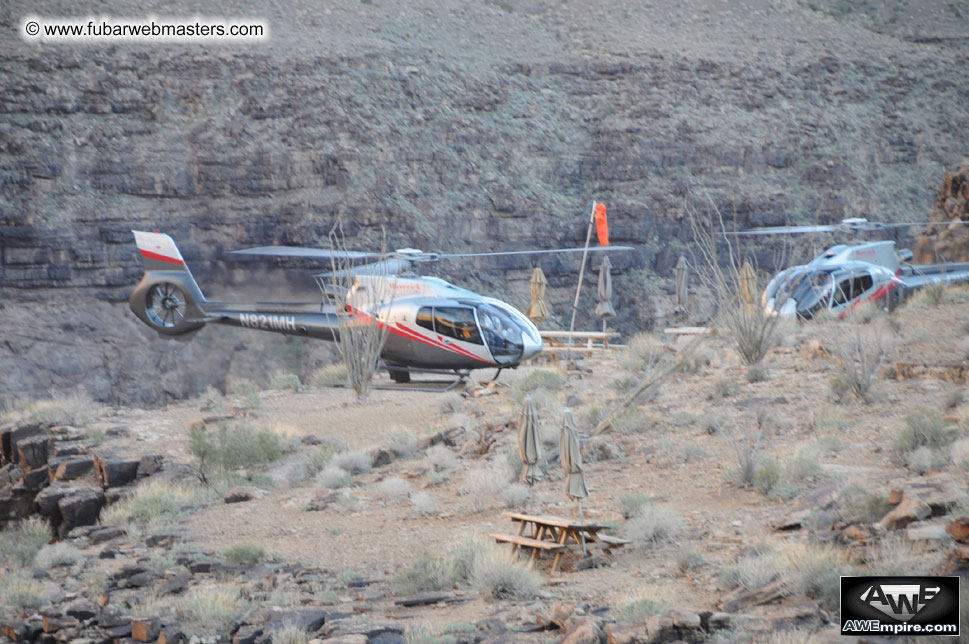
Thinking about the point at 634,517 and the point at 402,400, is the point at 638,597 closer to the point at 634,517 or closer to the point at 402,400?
the point at 634,517

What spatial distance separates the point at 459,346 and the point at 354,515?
6535 mm

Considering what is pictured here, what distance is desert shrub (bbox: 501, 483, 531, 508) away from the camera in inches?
486

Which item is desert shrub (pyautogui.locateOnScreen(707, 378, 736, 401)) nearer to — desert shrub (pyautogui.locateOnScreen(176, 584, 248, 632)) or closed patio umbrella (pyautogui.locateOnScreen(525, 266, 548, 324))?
desert shrub (pyautogui.locateOnScreen(176, 584, 248, 632))

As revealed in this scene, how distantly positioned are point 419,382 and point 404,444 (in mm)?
6078

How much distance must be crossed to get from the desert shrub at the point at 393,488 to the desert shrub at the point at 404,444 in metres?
1.70

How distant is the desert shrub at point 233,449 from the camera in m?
16.1

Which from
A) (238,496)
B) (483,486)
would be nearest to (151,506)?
(238,496)

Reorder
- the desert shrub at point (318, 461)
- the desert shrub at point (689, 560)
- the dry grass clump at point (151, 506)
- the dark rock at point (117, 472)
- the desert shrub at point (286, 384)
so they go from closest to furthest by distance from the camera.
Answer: the desert shrub at point (689, 560)
the dry grass clump at point (151, 506)
the desert shrub at point (318, 461)
the dark rock at point (117, 472)
the desert shrub at point (286, 384)

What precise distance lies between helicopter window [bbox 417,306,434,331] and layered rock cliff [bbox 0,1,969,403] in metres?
20.4

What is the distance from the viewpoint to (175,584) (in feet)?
35.6

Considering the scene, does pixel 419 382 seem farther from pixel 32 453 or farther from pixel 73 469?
pixel 32 453

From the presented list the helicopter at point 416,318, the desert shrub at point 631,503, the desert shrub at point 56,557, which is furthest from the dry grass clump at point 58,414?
the desert shrub at point 631,503

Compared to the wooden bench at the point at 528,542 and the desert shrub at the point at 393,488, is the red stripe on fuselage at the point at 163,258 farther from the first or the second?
the wooden bench at the point at 528,542

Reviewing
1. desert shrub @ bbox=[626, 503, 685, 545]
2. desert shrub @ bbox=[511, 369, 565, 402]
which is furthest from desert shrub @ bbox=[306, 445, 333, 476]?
desert shrub @ bbox=[626, 503, 685, 545]
